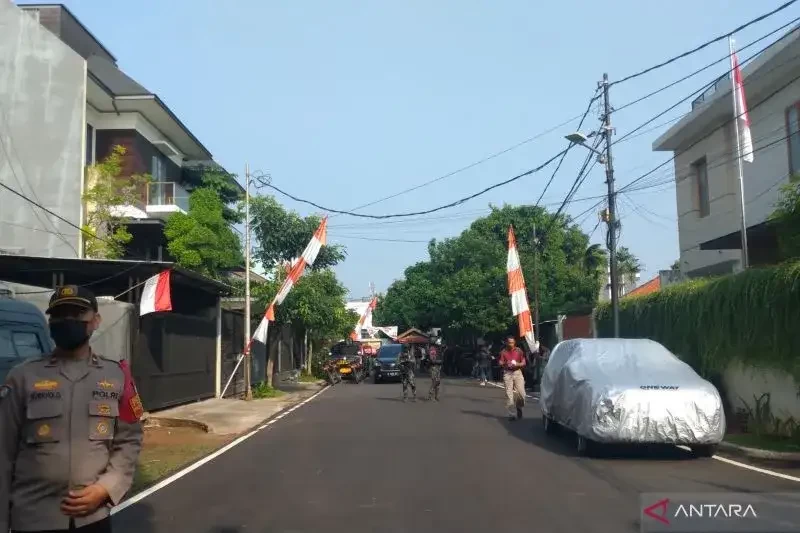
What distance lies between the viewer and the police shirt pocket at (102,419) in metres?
3.29

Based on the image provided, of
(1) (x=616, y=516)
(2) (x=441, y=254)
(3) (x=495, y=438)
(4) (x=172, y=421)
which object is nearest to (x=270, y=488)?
(1) (x=616, y=516)

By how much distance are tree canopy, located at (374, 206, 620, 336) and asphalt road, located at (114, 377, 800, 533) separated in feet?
71.1

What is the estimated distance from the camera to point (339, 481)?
9625 mm

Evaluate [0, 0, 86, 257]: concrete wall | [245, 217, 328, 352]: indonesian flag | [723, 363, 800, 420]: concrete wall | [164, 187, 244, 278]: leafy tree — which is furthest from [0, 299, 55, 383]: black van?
[164, 187, 244, 278]: leafy tree

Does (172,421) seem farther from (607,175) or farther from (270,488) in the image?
(607,175)

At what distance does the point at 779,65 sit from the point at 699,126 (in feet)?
17.1

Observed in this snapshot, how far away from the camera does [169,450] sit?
12.8 metres

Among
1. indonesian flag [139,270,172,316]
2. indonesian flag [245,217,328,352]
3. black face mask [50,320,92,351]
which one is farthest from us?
indonesian flag [245,217,328,352]

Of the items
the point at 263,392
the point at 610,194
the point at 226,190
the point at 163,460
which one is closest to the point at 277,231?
the point at 226,190

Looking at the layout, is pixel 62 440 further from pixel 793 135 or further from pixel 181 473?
pixel 793 135

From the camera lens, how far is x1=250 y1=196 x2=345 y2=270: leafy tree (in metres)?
29.2

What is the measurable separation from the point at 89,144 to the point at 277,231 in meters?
7.16

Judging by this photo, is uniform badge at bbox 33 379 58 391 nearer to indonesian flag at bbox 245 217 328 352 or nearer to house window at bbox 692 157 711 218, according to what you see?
indonesian flag at bbox 245 217 328 352

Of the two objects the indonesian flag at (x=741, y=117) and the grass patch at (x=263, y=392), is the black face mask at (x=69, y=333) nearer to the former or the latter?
the indonesian flag at (x=741, y=117)
